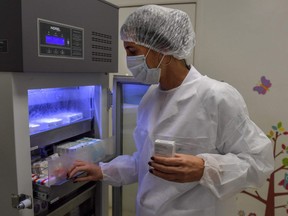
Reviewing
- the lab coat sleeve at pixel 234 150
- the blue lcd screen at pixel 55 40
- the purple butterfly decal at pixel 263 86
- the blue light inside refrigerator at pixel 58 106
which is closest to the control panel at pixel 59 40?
the blue lcd screen at pixel 55 40

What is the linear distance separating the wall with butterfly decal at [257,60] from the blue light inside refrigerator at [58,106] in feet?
3.10

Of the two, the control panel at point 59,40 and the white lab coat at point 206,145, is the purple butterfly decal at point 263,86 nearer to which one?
the white lab coat at point 206,145

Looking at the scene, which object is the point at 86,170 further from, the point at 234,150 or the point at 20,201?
the point at 234,150

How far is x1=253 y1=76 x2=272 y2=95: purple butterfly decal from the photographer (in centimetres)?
164

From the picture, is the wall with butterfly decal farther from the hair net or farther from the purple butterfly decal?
the hair net

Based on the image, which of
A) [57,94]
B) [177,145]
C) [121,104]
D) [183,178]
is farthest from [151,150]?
[121,104]

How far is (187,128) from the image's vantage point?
96 cm

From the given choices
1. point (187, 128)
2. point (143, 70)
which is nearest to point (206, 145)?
point (187, 128)

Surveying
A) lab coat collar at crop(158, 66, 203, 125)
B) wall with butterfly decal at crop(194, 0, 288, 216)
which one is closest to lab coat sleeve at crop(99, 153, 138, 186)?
lab coat collar at crop(158, 66, 203, 125)

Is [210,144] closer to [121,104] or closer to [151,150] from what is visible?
[151,150]

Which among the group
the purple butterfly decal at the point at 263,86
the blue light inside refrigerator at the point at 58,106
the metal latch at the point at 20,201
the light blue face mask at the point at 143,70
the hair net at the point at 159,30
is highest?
the hair net at the point at 159,30

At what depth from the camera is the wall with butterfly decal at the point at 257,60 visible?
1593 millimetres

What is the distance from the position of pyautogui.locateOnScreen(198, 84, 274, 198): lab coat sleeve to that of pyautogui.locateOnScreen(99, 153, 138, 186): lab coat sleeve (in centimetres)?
41

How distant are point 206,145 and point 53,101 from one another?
631mm
